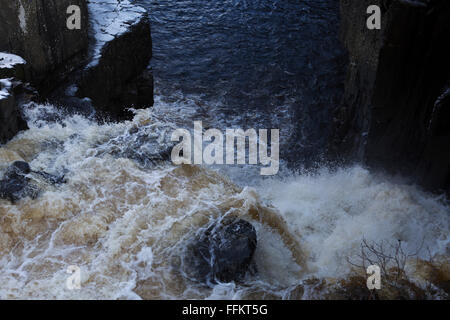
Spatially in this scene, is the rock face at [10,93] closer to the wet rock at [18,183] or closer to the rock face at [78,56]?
the rock face at [78,56]

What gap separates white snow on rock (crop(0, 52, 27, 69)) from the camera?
645 centimetres

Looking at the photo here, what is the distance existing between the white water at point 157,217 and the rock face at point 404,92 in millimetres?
454

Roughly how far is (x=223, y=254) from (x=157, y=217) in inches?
44.5

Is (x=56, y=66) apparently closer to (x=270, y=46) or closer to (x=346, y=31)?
(x=270, y=46)

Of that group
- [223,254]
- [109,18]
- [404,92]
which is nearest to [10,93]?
[109,18]

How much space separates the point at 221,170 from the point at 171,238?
225 cm

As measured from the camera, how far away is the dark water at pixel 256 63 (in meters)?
9.14

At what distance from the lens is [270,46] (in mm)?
11203

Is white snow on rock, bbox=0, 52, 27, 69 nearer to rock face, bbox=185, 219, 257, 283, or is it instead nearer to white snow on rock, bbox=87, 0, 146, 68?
white snow on rock, bbox=87, 0, 146, 68

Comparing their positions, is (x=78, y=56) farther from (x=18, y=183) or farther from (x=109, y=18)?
(x=18, y=183)

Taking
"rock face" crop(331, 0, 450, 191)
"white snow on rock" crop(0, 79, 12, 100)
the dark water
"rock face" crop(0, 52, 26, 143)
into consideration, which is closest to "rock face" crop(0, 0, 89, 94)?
"rock face" crop(0, 52, 26, 143)

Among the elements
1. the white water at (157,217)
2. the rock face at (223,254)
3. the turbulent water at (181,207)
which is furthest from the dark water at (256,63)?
the rock face at (223,254)

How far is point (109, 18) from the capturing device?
877 cm

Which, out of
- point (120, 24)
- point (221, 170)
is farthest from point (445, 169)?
point (120, 24)
